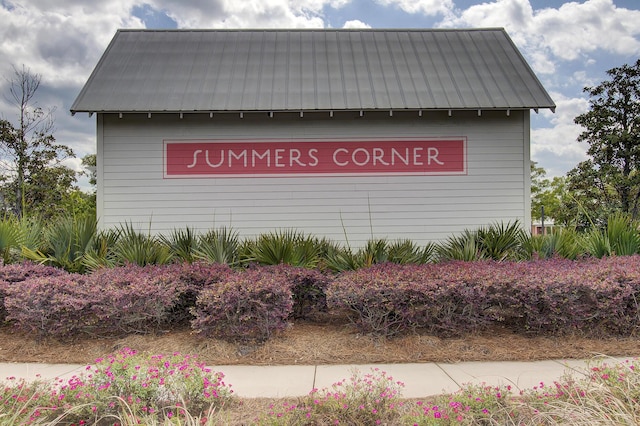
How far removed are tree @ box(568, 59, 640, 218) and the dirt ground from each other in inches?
613

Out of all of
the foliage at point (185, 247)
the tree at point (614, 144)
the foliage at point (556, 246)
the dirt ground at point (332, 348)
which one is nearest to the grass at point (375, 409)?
the dirt ground at point (332, 348)

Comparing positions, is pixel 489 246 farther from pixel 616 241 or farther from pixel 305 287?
pixel 305 287

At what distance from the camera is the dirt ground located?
18.6 ft

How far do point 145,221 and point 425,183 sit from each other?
642cm

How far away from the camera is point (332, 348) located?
5.86 metres

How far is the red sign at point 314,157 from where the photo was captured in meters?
10.1

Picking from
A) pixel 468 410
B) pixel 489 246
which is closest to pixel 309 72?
pixel 489 246

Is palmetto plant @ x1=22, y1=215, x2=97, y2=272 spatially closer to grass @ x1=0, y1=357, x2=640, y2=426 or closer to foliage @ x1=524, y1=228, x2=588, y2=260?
grass @ x1=0, y1=357, x2=640, y2=426

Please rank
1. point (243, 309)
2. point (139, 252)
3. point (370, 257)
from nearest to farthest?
1. point (243, 309)
2. point (370, 257)
3. point (139, 252)

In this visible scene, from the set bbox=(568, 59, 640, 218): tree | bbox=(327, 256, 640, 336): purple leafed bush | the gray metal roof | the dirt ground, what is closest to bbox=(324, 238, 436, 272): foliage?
bbox=(327, 256, 640, 336): purple leafed bush

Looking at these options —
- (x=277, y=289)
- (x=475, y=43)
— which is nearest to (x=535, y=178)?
(x=475, y=43)

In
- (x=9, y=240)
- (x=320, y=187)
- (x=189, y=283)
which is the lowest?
(x=189, y=283)

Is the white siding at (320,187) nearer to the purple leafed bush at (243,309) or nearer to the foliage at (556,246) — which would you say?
the foliage at (556,246)

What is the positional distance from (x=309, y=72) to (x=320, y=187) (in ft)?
9.61
